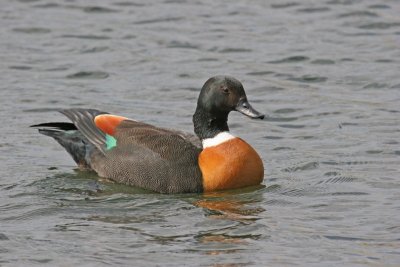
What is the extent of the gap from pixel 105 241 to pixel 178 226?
834 millimetres

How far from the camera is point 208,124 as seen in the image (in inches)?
478

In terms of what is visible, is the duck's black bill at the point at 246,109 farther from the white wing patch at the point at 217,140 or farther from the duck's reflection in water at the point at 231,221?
the duck's reflection in water at the point at 231,221

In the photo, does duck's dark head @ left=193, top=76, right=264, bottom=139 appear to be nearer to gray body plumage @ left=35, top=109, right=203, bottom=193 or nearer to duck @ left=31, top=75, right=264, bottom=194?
duck @ left=31, top=75, right=264, bottom=194

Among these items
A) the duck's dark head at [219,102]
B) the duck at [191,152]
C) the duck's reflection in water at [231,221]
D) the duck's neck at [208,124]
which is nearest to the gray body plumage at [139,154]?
the duck at [191,152]

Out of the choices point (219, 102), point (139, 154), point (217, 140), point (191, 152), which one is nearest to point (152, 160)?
point (139, 154)

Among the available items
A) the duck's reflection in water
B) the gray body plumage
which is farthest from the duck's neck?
the duck's reflection in water

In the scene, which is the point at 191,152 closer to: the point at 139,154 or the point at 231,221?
the point at 139,154

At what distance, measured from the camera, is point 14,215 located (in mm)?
10875

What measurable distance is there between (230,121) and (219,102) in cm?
286

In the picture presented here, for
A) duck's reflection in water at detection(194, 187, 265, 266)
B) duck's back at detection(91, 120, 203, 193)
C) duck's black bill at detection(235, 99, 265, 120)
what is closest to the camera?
duck's reflection in water at detection(194, 187, 265, 266)

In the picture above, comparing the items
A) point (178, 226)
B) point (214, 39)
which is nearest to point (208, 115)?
point (178, 226)

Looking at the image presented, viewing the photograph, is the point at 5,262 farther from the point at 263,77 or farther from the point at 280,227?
the point at 263,77

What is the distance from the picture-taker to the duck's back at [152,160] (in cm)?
1178

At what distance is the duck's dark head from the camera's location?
11945 mm
